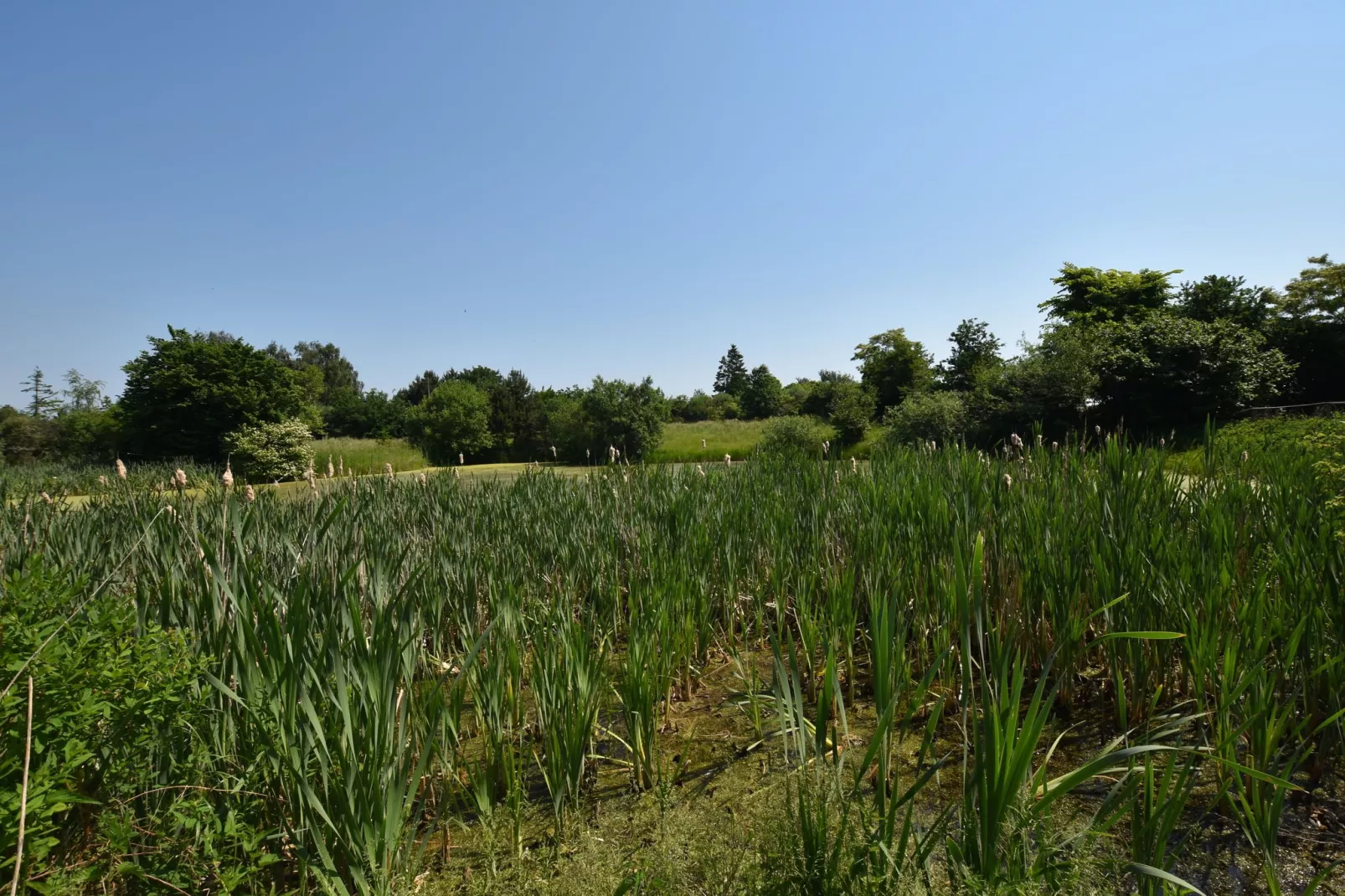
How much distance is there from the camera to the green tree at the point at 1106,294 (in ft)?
82.9

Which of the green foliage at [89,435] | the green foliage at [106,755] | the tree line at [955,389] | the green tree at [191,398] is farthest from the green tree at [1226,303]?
the green foliage at [89,435]

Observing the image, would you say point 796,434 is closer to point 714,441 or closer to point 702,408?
point 714,441

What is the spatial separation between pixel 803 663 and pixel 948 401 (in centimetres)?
1700

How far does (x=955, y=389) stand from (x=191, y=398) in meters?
27.2

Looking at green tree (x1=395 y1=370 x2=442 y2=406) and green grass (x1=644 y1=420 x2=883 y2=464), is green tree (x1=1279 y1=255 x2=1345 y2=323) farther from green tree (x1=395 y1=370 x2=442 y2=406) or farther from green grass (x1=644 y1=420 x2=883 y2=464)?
green tree (x1=395 y1=370 x2=442 y2=406)

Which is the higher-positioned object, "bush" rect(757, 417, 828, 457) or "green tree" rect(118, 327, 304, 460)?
"green tree" rect(118, 327, 304, 460)

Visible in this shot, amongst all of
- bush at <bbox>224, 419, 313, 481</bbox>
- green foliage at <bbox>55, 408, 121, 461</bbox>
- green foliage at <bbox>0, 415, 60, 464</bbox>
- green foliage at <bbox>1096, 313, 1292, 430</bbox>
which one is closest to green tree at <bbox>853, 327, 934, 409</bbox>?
green foliage at <bbox>1096, 313, 1292, 430</bbox>

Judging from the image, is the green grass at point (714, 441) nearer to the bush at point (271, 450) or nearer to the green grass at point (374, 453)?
the green grass at point (374, 453)

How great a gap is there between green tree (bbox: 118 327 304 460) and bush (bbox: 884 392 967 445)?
67.9ft

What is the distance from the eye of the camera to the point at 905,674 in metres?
2.25

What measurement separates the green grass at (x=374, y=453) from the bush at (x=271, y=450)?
633mm

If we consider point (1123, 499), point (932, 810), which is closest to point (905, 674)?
point (932, 810)

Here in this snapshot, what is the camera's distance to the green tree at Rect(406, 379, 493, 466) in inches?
1052

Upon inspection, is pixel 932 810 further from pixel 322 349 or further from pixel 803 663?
pixel 322 349
